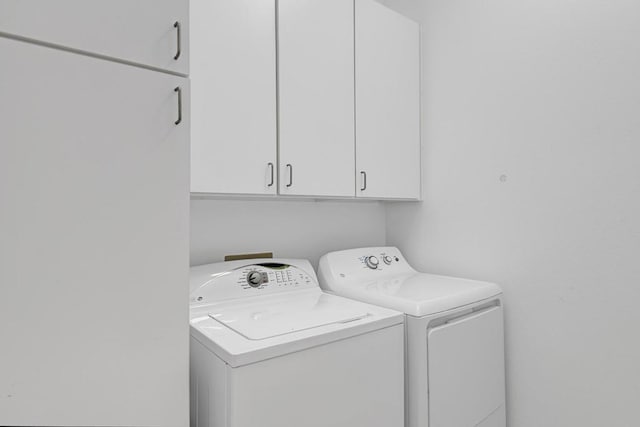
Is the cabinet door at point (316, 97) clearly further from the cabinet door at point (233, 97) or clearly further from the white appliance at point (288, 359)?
the white appliance at point (288, 359)

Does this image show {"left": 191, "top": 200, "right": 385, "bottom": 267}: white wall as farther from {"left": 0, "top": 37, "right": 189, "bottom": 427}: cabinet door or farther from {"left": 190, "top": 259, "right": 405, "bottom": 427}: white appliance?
{"left": 0, "top": 37, "right": 189, "bottom": 427}: cabinet door

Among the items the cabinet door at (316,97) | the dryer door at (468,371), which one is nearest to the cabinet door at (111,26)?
the cabinet door at (316,97)

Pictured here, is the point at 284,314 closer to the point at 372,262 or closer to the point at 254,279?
the point at 254,279

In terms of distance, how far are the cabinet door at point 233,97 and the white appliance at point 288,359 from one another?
40 cm

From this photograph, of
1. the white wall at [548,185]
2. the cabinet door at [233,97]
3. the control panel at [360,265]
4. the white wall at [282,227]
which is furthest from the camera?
the control panel at [360,265]

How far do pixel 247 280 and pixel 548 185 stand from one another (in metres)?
1.38

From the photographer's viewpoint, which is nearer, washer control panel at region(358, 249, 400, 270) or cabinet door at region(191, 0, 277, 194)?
cabinet door at region(191, 0, 277, 194)

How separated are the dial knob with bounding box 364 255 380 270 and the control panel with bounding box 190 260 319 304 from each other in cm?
37

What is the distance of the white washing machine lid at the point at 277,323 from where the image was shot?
943mm

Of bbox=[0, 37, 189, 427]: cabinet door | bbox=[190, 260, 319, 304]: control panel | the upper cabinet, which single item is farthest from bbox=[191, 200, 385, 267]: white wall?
bbox=[0, 37, 189, 427]: cabinet door

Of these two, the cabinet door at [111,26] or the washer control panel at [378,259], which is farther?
the washer control panel at [378,259]

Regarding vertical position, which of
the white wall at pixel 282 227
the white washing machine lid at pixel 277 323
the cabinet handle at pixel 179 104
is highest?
the cabinet handle at pixel 179 104

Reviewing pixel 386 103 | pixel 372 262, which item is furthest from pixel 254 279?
pixel 386 103

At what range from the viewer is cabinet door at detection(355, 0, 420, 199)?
5.75ft
